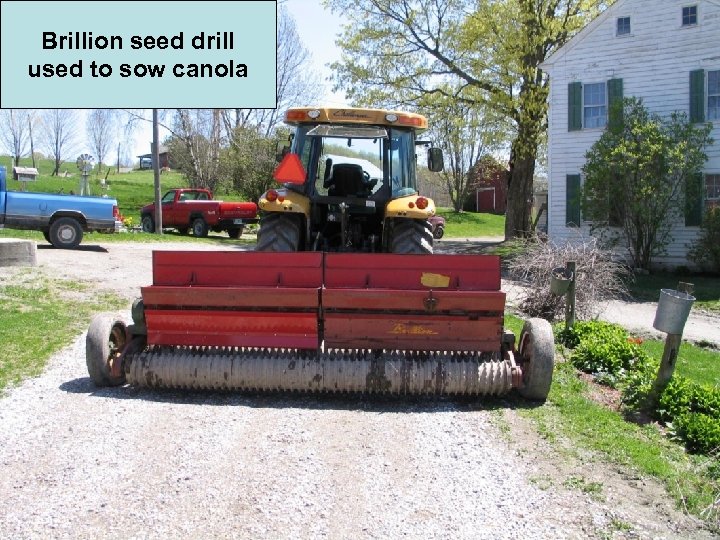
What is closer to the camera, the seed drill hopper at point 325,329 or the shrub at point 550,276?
the seed drill hopper at point 325,329

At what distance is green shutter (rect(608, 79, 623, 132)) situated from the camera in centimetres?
1989

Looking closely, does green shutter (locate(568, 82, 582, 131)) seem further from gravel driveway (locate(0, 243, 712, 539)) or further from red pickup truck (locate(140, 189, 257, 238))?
gravel driveway (locate(0, 243, 712, 539))

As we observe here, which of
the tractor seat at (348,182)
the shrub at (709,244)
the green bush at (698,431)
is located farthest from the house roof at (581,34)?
the green bush at (698,431)

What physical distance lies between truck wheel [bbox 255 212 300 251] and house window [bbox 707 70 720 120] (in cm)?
1548

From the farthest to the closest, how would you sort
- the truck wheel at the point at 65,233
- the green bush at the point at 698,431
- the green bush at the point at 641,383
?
the truck wheel at the point at 65,233 → the green bush at the point at 641,383 → the green bush at the point at 698,431

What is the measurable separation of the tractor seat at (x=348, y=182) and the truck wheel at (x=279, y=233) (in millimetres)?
706

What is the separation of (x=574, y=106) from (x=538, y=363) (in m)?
17.1

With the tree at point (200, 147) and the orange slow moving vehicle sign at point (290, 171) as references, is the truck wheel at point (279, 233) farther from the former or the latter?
the tree at point (200, 147)

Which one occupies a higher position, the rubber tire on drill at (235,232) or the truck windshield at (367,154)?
the truck windshield at (367,154)

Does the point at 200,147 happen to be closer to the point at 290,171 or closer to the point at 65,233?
the point at 65,233

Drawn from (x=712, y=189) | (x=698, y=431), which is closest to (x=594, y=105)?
(x=712, y=189)

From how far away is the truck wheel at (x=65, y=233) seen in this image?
18422mm

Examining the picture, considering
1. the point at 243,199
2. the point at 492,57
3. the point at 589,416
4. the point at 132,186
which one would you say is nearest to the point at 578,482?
the point at 589,416

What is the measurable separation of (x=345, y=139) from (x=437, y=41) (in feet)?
56.4
